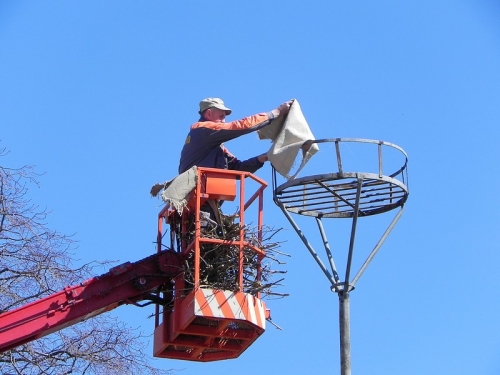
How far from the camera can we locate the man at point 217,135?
1609 cm

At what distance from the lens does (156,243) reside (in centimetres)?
1614

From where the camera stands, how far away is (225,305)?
14836mm

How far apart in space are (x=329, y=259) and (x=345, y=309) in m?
0.78

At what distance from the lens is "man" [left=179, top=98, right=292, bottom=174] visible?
16.1 metres

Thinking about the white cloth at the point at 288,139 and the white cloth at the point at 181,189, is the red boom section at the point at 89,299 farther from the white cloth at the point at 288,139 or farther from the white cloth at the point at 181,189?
the white cloth at the point at 288,139

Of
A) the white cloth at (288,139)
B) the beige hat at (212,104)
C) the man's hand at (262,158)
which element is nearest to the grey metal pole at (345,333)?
the white cloth at (288,139)

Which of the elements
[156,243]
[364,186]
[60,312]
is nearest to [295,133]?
[364,186]

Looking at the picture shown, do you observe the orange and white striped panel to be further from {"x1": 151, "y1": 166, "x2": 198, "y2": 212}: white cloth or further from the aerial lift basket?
{"x1": 151, "y1": 166, "x2": 198, "y2": 212}: white cloth

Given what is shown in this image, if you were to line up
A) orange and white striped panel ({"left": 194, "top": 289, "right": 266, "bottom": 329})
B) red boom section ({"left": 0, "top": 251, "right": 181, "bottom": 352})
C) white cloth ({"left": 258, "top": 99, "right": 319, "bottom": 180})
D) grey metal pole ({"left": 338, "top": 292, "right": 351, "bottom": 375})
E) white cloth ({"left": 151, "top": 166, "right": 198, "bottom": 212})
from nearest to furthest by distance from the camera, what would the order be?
grey metal pole ({"left": 338, "top": 292, "right": 351, "bottom": 375}), orange and white striped panel ({"left": 194, "top": 289, "right": 266, "bottom": 329}), red boom section ({"left": 0, "top": 251, "right": 181, "bottom": 352}), white cloth ({"left": 151, "top": 166, "right": 198, "bottom": 212}), white cloth ({"left": 258, "top": 99, "right": 319, "bottom": 180})

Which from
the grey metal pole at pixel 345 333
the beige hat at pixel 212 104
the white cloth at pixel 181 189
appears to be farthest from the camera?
the beige hat at pixel 212 104

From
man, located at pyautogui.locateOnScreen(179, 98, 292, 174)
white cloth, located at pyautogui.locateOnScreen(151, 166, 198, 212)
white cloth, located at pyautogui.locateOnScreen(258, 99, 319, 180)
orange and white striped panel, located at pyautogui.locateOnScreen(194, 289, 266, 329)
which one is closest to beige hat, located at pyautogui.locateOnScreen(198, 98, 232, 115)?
man, located at pyautogui.locateOnScreen(179, 98, 292, 174)

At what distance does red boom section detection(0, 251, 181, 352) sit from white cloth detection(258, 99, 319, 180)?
168 cm

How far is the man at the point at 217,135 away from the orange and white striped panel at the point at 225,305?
6.53ft

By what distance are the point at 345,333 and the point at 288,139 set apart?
2.74 m
